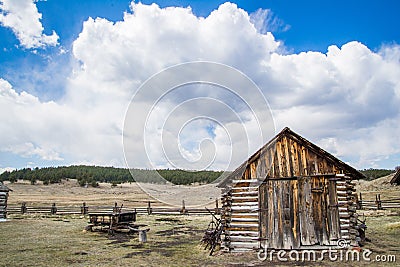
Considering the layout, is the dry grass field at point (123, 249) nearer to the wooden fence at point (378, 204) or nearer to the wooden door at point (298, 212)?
the wooden door at point (298, 212)

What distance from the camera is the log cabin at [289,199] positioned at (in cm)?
1480

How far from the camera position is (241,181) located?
15.6 m

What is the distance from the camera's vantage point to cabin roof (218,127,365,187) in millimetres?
15141

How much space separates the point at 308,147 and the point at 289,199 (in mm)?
2608

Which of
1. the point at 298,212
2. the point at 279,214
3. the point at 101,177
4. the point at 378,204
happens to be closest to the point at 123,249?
the point at 279,214

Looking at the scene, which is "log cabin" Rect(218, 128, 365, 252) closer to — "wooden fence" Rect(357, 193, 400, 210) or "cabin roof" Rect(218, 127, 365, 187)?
"cabin roof" Rect(218, 127, 365, 187)

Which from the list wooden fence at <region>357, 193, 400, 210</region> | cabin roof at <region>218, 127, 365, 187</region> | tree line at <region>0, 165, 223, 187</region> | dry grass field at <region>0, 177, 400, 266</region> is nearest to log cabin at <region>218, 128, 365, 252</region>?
cabin roof at <region>218, 127, 365, 187</region>

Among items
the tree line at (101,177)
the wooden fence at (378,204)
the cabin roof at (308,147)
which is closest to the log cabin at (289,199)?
the cabin roof at (308,147)

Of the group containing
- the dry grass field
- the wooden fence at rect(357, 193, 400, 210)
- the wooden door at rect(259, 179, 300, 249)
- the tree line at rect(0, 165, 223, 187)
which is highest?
the tree line at rect(0, 165, 223, 187)

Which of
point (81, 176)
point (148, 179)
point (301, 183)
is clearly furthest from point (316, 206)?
point (148, 179)

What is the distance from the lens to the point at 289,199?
15.1 m

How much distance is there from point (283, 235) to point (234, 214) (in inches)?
94.9

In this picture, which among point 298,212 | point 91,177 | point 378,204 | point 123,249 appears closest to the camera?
point 298,212

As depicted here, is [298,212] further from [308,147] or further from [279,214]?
[308,147]
